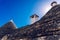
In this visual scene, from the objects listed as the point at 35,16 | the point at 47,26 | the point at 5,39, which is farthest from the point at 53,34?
the point at 35,16

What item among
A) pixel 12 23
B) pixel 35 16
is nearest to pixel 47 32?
pixel 35 16

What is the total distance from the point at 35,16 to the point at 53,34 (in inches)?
457

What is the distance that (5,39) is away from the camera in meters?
13.4

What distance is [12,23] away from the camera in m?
24.3

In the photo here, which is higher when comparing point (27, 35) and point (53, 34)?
point (27, 35)

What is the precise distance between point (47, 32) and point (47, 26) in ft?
2.26

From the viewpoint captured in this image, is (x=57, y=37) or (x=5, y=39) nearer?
(x=57, y=37)

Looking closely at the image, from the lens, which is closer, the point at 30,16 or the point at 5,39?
the point at 5,39

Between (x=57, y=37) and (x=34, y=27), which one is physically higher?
(x=34, y=27)

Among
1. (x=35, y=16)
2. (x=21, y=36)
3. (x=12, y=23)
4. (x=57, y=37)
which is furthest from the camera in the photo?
(x=12, y=23)

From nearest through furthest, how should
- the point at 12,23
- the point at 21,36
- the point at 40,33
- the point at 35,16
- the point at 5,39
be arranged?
the point at 40,33 → the point at 21,36 → the point at 5,39 → the point at 35,16 → the point at 12,23

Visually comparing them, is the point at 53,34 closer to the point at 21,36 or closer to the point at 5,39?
the point at 21,36

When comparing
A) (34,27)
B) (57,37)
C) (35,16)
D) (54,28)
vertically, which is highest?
(35,16)

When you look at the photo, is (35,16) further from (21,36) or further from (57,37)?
(57,37)
